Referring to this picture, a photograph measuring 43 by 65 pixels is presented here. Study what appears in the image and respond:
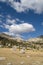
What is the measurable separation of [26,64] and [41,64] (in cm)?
264

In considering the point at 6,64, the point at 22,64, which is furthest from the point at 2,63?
the point at 22,64

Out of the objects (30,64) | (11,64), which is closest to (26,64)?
(30,64)

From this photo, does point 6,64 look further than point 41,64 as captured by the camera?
No

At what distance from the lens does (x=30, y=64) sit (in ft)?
98.5

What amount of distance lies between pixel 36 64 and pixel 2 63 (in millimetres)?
5529

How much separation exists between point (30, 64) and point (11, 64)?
10.6 ft

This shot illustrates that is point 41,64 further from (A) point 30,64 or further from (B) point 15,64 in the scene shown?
(B) point 15,64

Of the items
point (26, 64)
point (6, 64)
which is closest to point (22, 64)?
point (26, 64)

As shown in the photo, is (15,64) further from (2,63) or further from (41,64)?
(41,64)

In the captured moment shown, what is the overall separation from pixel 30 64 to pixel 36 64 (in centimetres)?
98

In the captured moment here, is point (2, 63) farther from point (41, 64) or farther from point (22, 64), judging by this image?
point (41, 64)

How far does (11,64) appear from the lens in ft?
94.8

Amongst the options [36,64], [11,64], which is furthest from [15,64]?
[36,64]

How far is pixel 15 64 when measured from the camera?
2933cm
